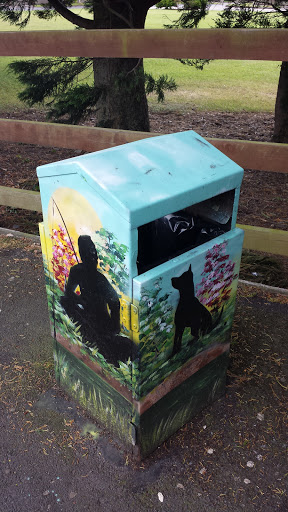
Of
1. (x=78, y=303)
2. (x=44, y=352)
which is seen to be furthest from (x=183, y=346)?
(x=44, y=352)

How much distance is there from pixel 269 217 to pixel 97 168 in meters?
3.66

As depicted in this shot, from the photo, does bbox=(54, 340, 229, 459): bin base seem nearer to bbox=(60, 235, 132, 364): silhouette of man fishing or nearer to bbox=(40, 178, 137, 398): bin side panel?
bbox=(40, 178, 137, 398): bin side panel

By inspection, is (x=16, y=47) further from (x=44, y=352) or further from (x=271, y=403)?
(x=271, y=403)

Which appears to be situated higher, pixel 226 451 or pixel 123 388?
pixel 123 388

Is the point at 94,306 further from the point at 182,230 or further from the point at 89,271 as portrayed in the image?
the point at 182,230

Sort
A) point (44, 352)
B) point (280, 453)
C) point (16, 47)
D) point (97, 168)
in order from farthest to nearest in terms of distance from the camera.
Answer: point (16, 47) < point (44, 352) < point (280, 453) < point (97, 168)

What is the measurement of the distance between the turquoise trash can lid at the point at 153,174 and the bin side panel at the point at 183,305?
0.25 metres

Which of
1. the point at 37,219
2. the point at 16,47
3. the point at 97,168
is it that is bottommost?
the point at 37,219

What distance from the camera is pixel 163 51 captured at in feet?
10.1

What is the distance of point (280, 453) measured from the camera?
2227mm

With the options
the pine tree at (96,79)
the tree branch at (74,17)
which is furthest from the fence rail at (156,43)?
the tree branch at (74,17)

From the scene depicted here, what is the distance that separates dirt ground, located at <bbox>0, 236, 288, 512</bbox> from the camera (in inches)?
79.2

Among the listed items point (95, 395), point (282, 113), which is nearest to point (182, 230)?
point (95, 395)

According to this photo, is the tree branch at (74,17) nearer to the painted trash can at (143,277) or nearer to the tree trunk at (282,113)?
the tree trunk at (282,113)
